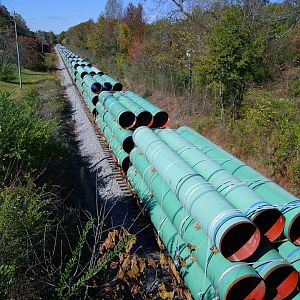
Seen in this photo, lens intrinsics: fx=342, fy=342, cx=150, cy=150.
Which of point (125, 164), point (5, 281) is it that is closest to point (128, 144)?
point (125, 164)

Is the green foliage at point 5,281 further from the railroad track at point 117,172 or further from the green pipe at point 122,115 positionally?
the green pipe at point 122,115

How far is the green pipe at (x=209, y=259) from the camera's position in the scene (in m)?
4.45

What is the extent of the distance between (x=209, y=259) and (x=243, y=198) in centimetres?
102

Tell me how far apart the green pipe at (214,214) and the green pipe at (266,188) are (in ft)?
1.99

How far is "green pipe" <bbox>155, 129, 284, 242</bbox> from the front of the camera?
4.70 metres

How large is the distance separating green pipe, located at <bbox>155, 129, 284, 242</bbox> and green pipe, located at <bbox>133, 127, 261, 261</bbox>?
24cm

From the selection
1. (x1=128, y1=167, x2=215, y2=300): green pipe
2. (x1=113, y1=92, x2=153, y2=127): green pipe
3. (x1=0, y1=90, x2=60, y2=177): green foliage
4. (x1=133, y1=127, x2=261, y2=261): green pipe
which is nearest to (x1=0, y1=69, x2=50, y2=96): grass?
(x1=113, y1=92, x2=153, y2=127): green pipe

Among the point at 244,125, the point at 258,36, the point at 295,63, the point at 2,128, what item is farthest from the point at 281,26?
the point at 2,128

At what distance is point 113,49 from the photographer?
43.2m

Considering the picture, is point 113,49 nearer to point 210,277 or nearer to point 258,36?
point 258,36

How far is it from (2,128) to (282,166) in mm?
7342

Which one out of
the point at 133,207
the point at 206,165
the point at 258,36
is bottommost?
the point at 133,207

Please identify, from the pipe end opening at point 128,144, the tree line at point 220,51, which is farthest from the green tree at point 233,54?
the pipe end opening at point 128,144

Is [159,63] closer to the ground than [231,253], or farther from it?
farther from it
